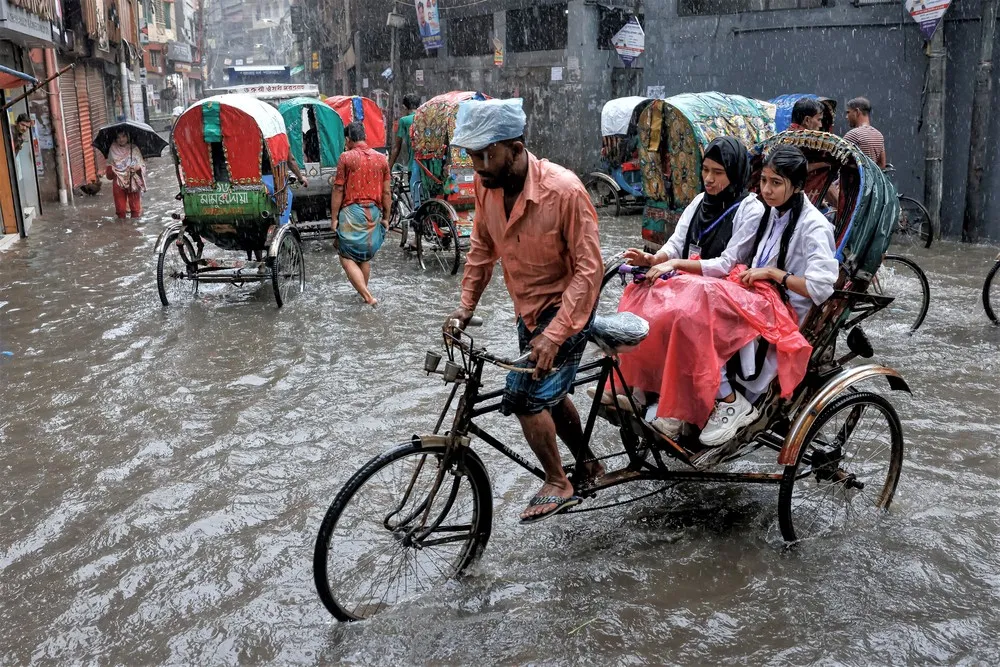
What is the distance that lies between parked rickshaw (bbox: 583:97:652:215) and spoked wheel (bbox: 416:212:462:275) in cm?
439

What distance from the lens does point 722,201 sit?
448 cm

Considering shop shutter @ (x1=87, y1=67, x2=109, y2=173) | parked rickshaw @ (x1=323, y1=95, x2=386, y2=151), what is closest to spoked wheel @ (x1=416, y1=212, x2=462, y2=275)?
parked rickshaw @ (x1=323, y1=95, x2=386, y2=151)

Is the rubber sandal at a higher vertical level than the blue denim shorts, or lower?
lower

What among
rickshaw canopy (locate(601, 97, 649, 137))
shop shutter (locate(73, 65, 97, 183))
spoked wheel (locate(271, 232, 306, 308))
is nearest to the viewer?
spoked wheel (locate(271, 232, 306, 308))

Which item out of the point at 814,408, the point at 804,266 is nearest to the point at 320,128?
the point at 804,266

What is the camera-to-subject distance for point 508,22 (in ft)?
73.8

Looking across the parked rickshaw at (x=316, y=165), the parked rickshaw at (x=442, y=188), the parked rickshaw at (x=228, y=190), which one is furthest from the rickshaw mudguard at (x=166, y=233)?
the parked rickshaw at (x=316, y=165)

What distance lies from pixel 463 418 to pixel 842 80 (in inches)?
442

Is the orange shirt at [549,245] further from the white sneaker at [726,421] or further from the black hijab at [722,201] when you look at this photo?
the black hijab at [722,201]

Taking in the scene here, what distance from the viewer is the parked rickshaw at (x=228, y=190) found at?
8227 mm

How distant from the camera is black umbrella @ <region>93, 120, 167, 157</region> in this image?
14.1 metres

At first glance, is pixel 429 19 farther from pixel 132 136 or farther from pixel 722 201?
pixel 722 201

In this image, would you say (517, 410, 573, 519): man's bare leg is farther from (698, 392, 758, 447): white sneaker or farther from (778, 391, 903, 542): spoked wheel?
(778, 391, 903, 542): spoked wheel

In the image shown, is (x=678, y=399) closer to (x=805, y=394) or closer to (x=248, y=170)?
(x=805, y=394)
